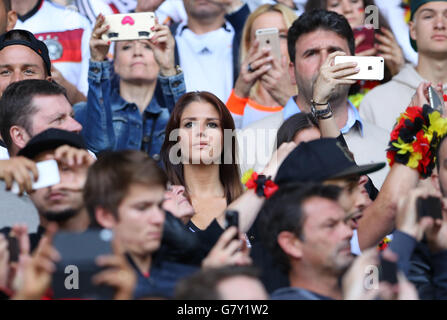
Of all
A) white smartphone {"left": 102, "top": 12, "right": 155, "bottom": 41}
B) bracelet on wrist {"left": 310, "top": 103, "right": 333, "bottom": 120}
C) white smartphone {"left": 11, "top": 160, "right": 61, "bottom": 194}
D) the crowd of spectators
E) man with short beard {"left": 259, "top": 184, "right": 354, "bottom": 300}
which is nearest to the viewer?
the crowd of spectators

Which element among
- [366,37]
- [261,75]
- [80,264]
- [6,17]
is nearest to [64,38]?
[6,17]

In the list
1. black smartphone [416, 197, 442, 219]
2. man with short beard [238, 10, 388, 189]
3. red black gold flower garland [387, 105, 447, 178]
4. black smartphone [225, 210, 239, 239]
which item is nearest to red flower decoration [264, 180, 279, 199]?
black smartphone [225, 210, 239, 239]

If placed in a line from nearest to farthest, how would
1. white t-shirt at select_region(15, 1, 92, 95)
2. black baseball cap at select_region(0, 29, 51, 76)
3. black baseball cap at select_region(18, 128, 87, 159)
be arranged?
black baseball cap at select_region(18, 128, 87, 159) → black baseball cap at select_region(0, 29, 51, 76) → white t-shirt at select_region(15, 1, 92, 95)

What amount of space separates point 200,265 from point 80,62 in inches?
113

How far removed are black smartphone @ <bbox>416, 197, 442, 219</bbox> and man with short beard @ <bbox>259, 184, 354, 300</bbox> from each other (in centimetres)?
29

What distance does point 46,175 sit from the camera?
3621mm

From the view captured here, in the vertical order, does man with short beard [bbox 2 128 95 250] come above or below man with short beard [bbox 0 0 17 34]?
below

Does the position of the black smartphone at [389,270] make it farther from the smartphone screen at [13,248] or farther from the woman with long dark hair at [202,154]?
the woman with long dark hair at [202,154]

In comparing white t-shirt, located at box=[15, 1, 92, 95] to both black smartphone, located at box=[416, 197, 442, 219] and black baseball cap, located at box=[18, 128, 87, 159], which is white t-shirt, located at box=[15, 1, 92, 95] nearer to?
black baseball cap, located at box=[18, 128, 87, 159]

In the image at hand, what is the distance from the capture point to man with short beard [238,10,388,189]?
17.0 ft

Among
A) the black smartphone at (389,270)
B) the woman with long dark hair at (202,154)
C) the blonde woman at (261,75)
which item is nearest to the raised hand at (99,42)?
the woman with long dark hair at (202,154)

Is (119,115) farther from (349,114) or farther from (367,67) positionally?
(367,67)

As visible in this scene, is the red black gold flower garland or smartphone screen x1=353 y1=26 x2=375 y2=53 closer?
the red black gold flower garland

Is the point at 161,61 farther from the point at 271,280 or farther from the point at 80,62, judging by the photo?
the point at 271,280
